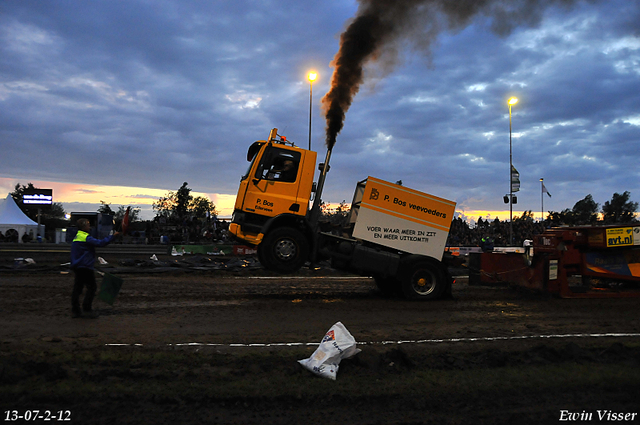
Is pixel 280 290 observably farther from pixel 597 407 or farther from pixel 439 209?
pixel 597 407

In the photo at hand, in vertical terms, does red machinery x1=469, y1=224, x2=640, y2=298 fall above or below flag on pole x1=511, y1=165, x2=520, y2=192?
below

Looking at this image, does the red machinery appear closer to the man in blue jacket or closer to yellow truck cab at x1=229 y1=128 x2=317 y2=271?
yellow truck cab at x1=229 y1=128 x2=317 y2=271

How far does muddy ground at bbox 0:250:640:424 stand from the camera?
3.59m

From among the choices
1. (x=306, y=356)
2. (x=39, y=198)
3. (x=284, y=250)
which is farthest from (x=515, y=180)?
(x=39, y=198)

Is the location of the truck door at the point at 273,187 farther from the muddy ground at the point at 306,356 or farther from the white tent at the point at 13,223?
the white tent at the point at 13,223

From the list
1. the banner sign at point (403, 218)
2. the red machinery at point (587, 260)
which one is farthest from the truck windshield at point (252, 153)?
the red machinery at point (587, 260)

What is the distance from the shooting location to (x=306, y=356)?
4879mm

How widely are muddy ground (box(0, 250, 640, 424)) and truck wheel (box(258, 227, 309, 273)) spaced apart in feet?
2.62

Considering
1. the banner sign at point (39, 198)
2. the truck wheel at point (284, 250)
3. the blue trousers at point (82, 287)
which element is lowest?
the blue trousers at point (82, 287)

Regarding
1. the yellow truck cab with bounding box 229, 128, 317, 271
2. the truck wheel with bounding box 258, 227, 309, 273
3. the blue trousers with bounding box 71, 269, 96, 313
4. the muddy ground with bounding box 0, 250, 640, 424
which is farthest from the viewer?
the yellow truck cab with bounding box 229, 128, 317, 271

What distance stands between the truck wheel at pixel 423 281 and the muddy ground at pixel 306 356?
28.3 inches

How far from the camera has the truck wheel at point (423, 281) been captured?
930cm

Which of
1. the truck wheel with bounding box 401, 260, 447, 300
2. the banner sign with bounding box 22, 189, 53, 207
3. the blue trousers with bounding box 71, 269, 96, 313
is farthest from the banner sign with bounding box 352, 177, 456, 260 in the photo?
the banner sign with bounding box 22, 189, 53, 207

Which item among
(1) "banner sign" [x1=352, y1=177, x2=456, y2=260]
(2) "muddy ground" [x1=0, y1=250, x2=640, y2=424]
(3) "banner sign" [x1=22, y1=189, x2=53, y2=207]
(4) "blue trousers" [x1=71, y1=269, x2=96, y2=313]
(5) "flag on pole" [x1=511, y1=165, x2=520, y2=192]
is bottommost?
(2) "muddy ground" [x1=0, y1=250, x2=640, y2=424]
